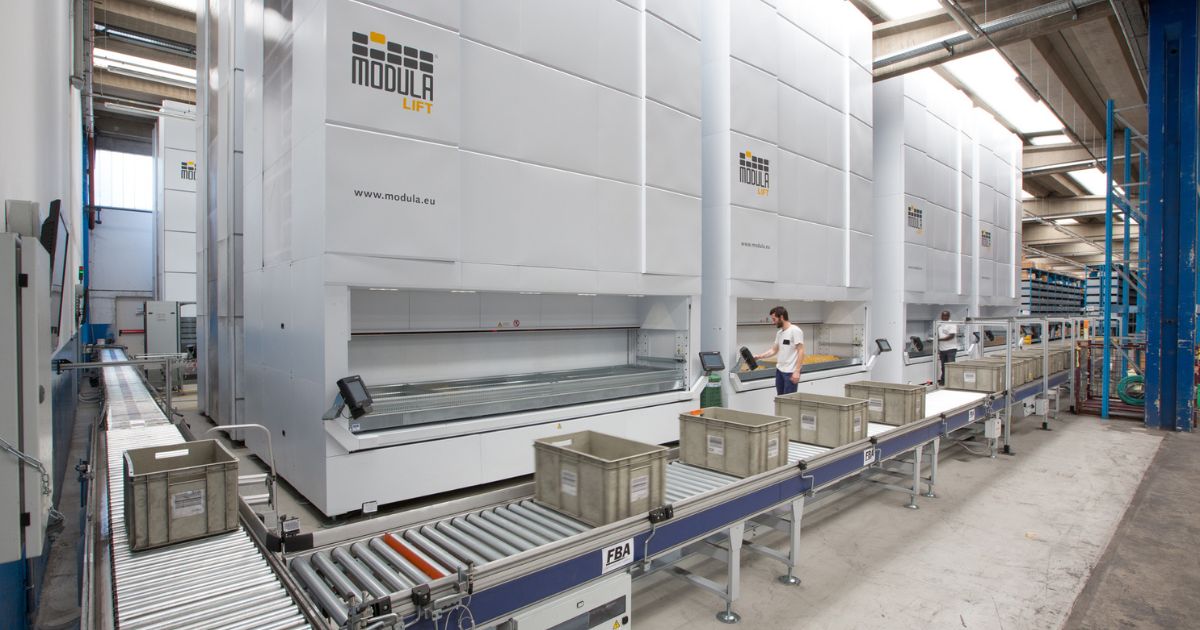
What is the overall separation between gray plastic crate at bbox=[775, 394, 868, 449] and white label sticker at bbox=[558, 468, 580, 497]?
1674 millimetres

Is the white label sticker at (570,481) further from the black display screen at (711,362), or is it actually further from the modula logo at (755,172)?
the modula logo at (755,172)

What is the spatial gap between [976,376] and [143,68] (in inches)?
621

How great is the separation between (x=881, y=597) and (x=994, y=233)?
12.7m

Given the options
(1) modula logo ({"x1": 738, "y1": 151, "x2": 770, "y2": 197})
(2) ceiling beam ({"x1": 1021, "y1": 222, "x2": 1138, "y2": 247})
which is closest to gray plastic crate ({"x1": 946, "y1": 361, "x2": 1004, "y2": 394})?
(1) modula logo ({"x1": 738, "y1": 151, "x2": 770, "y2": 197})

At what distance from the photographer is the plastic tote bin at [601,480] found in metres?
Result: 2.32

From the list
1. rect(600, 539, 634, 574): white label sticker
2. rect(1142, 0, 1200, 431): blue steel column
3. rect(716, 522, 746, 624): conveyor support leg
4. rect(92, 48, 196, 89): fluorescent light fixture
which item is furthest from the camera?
rect(92, 48, 196, 89): fluorescent light fixture

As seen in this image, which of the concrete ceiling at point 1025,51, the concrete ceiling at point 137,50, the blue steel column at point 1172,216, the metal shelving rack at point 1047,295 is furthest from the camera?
the metal shelving rack at point 1047,295

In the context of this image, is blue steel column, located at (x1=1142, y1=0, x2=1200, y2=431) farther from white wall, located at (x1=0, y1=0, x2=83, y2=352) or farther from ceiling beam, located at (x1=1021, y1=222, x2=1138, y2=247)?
ceiling beam, located at (x1=1021, y1=222, x2=1138, y2=247)

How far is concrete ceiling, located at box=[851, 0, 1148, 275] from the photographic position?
755cm

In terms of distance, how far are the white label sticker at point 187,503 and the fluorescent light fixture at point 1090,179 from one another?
20.0 m

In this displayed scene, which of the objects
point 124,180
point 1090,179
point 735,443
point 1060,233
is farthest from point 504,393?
point 1060,233

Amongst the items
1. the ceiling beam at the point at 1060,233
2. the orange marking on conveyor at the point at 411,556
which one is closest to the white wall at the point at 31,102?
the orange marking on conveyor at the point at 411,556

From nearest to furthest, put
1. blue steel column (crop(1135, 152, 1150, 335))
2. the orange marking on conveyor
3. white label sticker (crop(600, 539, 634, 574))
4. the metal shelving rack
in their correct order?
the orange marking on conveyor
white label sticker (crop(600, 539, 634, 574))
blue steel column (crop(1135, 152, 1150, 335))
the metal shelving rack

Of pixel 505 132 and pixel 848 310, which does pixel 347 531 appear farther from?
pixel 848 310
